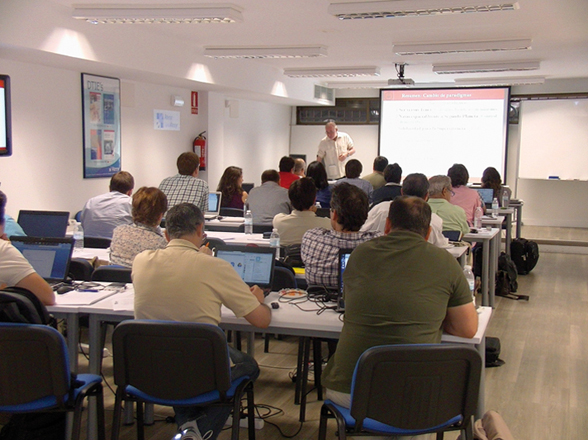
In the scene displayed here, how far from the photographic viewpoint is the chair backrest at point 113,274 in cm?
376

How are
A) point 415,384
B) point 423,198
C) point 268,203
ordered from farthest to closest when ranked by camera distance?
point 268,203, point 423,198, point 415,384

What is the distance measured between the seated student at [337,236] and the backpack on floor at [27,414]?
1533mm

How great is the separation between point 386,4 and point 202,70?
3.72 m

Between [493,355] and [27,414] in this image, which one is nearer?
[27,414]

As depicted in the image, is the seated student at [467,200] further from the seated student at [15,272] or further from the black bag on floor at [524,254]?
the seated student at [15,272]

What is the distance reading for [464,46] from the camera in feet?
24.1

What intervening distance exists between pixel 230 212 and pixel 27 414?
184 inches

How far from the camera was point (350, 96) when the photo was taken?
13.4 meters

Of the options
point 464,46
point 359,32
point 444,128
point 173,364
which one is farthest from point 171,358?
point 444,128

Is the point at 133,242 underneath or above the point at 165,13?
underneath

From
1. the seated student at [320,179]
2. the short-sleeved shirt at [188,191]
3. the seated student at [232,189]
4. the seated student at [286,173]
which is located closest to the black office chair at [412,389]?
the short-sleeved shirt at [188,191]

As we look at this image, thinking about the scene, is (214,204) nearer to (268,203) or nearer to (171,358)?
(268,203)

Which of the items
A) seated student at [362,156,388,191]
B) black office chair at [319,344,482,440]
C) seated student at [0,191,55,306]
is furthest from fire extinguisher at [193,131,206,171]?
black office chair at [319,344,482,440]

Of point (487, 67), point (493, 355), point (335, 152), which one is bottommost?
point (493, 355)
